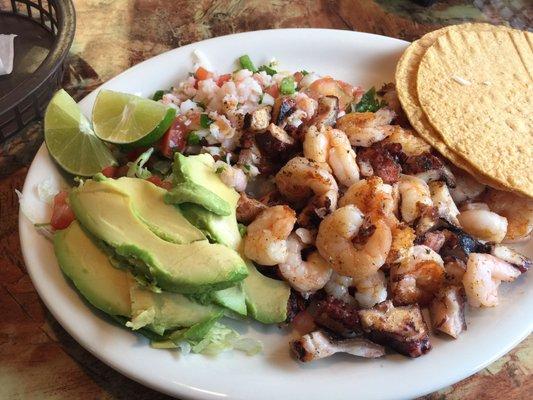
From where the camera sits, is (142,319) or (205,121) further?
(205,121)

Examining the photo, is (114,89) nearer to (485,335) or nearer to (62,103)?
(62,103)

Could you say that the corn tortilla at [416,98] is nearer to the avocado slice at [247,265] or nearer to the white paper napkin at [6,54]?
the avocado slice at [247,265]

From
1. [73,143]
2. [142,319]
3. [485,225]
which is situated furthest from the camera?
[73,143]

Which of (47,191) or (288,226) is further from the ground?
(288,226)

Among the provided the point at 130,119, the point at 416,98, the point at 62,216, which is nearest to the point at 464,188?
the point at 416,98

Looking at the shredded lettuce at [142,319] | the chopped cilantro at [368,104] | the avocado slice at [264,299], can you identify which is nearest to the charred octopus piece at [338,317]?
the avocado slice at [264,299]

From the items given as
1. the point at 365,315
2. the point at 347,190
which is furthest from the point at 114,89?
the point at 365,315

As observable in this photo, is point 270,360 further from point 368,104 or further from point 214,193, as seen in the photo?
point 368,104
